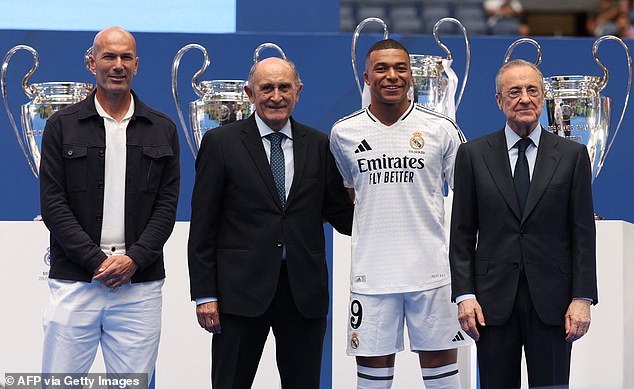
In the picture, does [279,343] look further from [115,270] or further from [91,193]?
[91,193]

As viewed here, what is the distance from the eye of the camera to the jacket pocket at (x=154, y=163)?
3.48m

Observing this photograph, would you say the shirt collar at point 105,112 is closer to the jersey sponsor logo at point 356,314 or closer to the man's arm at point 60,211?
the man's arm at point 60,211

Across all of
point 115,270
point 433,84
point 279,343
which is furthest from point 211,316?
point 433,84

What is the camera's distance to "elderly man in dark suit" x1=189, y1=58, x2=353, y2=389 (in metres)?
3.42

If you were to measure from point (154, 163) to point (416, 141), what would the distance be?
2.85 ft

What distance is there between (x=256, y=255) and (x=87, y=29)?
272cm

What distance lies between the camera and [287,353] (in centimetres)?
345

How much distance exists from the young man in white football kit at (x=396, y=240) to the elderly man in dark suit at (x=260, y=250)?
14 cm

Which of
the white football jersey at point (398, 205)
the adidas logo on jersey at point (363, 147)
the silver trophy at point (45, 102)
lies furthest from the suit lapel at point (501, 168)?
the silver trophy at point (45, 102)

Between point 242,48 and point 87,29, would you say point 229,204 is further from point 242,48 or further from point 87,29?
point 87,29

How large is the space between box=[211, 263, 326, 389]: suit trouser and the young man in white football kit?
16cm

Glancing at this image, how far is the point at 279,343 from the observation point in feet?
A: 11.3

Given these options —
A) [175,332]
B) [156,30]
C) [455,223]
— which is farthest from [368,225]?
[156,30]

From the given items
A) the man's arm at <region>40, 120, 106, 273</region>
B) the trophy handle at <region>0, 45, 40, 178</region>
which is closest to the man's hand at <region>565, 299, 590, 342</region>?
the man's arm at <region>40, 120, 106, 273</region>
